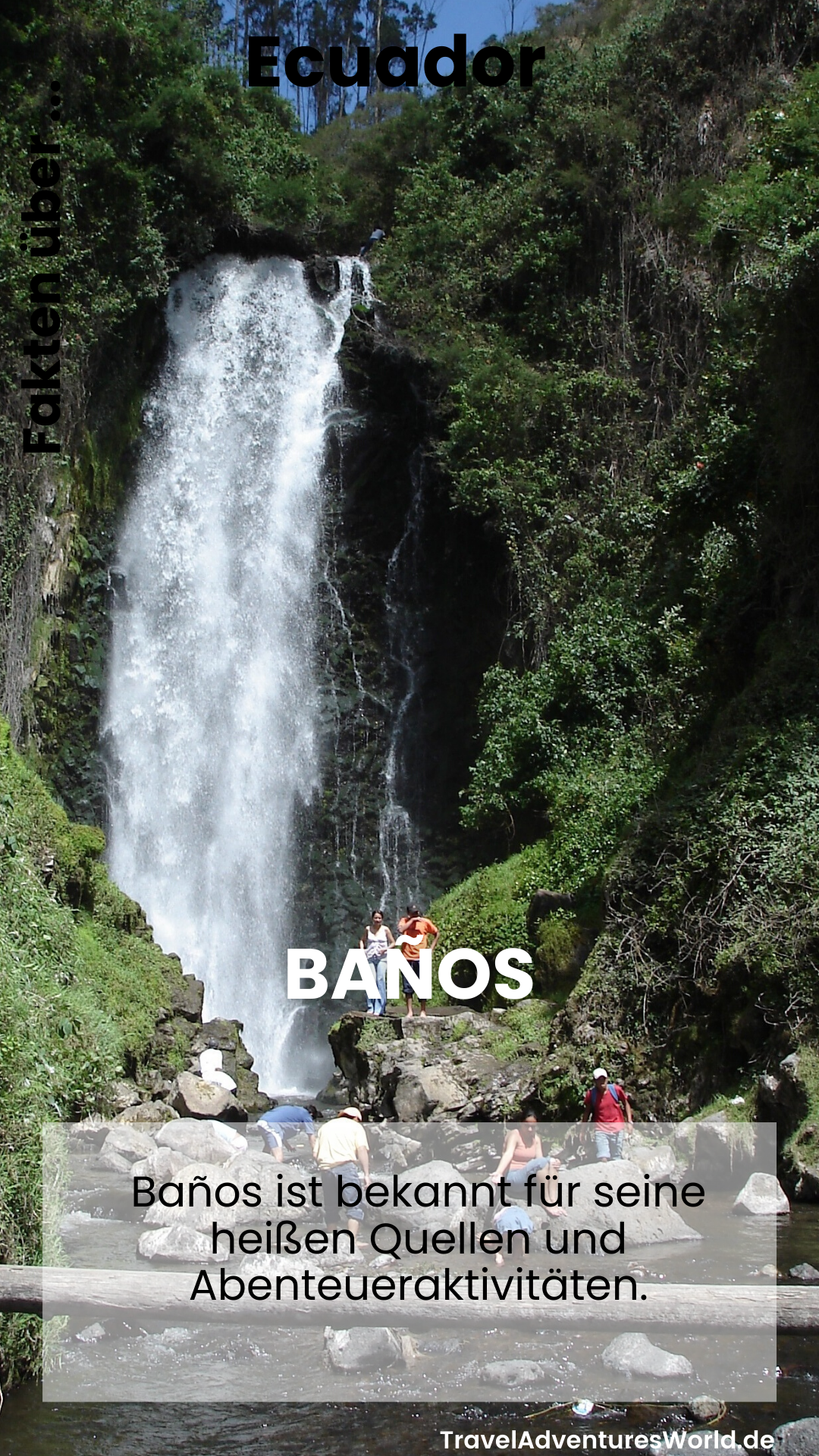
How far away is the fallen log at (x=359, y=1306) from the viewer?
194 inches

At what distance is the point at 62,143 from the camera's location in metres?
22.3

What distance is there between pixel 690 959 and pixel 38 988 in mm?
5934

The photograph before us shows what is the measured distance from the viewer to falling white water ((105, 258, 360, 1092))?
822 inches

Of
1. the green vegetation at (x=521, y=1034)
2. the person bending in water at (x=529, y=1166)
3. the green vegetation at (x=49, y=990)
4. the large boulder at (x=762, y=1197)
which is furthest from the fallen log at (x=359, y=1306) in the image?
the green vegetation at (x=521, y=1034)

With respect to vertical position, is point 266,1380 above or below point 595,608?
below

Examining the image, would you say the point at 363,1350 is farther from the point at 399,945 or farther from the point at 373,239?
the point at 373,239

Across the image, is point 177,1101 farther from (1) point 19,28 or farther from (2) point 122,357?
(1) point 19,28

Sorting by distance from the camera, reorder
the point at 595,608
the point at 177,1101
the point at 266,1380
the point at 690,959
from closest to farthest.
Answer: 1. the point at 266,1380
2. the point at 690,959
3. the point at 177,1101
4. the point at 595,608

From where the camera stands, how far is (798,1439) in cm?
514

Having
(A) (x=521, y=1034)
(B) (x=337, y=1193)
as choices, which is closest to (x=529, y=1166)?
(B) (x=337, y=1193)

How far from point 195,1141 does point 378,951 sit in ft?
11.2

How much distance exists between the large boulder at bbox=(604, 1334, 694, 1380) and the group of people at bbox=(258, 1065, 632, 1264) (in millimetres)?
1652

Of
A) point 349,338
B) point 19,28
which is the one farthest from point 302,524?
point 19,28

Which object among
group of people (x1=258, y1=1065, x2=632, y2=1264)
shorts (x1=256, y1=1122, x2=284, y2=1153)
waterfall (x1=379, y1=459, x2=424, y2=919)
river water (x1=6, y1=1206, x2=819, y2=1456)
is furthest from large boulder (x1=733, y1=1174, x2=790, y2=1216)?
waterfall (x1=379, y1=459, x2=424, y2=919)
